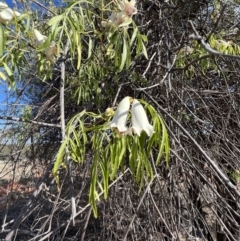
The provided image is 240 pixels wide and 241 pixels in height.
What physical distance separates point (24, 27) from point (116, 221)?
1.24 m

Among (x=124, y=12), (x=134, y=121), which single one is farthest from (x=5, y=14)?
(x=134, y=121)

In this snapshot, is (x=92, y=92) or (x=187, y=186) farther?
(x=187, y=186)

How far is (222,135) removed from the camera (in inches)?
72.2

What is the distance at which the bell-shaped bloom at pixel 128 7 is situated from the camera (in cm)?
112

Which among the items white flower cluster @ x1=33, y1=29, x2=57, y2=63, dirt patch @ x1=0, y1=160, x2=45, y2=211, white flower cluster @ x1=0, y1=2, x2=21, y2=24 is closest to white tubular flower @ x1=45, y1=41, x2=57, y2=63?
white flower cluster @ x1=33, y1=29, x2=57, y2=63

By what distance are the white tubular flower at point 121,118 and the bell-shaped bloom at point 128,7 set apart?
368mm

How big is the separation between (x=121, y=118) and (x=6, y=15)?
0.42 metres

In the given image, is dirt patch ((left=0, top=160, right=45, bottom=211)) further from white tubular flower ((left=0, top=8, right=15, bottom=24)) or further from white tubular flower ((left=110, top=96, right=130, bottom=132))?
white tubular flower ((left=110, top=96, right=130, bottom=132))

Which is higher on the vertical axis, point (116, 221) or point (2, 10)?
point (2, 10)

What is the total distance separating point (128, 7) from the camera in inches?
44.2

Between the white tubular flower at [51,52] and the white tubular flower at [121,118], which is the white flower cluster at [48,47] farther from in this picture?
the white tubular flower at [121,118]

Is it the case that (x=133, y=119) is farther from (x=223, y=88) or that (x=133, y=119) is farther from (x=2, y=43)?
(x=223, y=88)

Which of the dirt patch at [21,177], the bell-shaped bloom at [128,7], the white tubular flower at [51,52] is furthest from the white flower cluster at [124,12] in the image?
the dirt patch at [21,177]

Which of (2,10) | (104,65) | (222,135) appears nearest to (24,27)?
(2,10)
